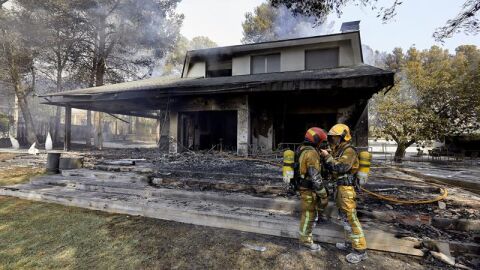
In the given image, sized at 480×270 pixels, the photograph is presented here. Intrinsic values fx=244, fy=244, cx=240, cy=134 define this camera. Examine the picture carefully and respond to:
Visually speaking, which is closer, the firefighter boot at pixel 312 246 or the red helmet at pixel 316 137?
the firefighter boot at pixel 312 246

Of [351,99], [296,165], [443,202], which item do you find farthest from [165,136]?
[443,202]

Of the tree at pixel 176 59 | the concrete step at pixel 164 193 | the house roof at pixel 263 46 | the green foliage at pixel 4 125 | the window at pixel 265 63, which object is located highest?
the tree at pixel 176 59

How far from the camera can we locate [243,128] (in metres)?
10.0

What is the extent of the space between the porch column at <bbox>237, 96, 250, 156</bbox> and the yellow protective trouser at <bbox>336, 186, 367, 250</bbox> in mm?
6542

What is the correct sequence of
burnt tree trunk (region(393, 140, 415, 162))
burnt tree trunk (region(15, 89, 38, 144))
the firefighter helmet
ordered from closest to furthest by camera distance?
1. the firefighter helmet
2. burnt tree trunk (region(393, 140, 415, 162))
3. burnt tree trunk (region(15, 89, 38, 144))

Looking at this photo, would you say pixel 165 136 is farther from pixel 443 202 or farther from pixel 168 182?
pixel 443 202

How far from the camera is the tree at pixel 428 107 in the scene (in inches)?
603

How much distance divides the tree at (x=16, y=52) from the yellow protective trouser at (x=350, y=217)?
22.6 meters

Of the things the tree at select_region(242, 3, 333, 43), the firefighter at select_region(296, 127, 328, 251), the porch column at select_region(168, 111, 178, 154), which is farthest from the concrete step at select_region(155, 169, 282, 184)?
the tree at select_region(242, 3, 333, 43)

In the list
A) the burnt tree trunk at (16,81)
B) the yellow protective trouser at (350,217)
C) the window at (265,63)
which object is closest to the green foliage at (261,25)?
the window at (265,63)

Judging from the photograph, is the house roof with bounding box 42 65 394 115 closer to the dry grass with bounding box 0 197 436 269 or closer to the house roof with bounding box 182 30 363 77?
the house roof with bounding box 182 30 363 77

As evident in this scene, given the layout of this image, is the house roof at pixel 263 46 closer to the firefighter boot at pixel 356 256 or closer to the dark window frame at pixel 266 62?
the dark window frame at pixel 266 62

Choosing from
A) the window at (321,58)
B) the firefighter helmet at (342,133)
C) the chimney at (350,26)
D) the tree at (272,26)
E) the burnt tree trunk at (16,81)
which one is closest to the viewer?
the firefighter helmet at (342,133)

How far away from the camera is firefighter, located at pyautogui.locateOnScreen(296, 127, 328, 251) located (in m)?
3.57
